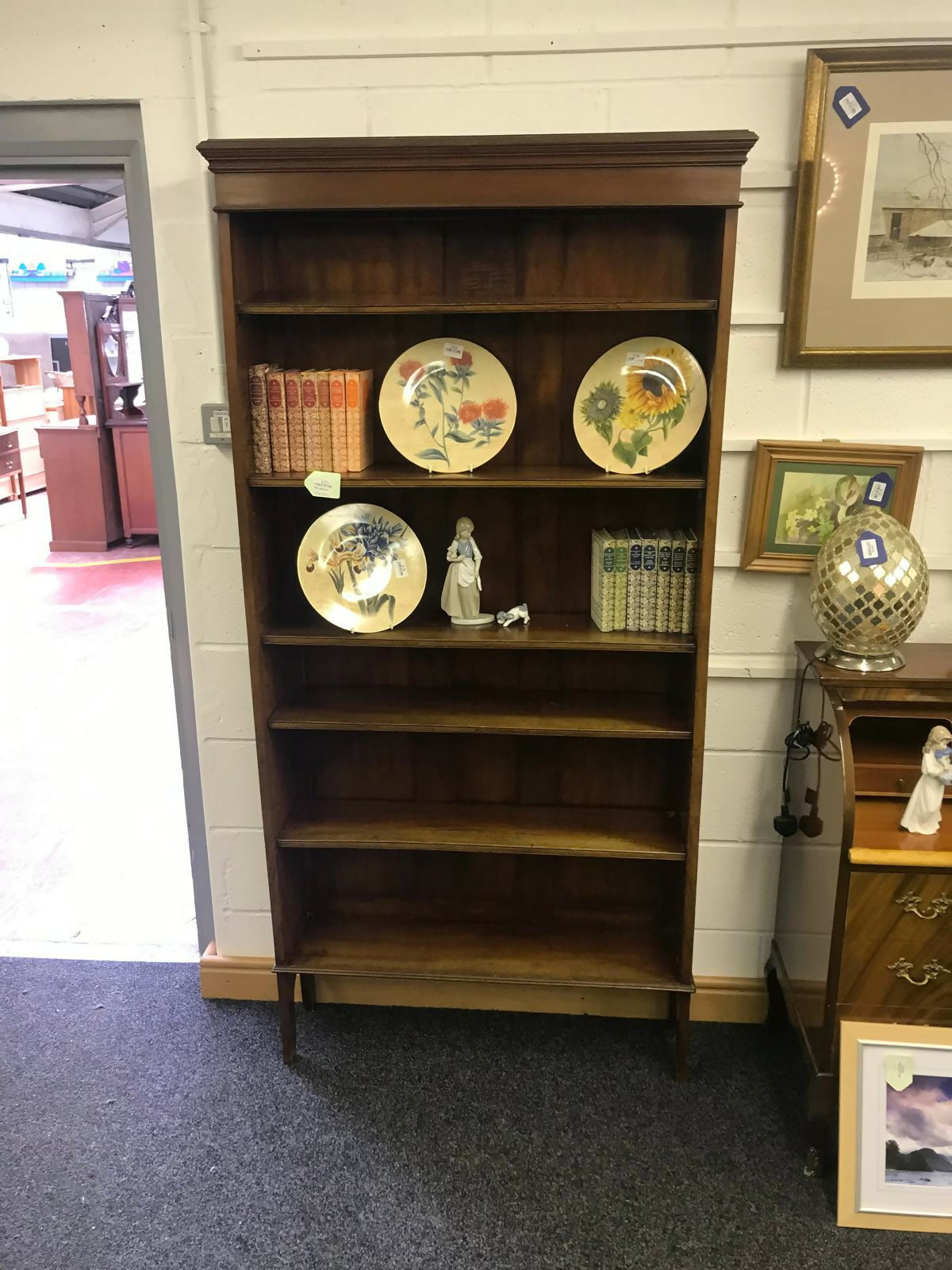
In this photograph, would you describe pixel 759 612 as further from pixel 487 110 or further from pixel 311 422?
pixel 487 110

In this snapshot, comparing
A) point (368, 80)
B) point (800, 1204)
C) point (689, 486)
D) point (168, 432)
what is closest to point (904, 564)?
point (689, 486)

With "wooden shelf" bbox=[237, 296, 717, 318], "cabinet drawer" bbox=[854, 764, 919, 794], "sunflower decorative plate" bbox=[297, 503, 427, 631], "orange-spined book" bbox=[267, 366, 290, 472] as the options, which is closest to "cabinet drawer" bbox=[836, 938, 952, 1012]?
"cabinet drawer" bbox=[854, 764, 919, 794]

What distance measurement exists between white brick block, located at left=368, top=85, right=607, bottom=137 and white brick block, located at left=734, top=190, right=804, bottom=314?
34cm

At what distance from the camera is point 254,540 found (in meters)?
1.96

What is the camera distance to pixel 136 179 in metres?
2.01

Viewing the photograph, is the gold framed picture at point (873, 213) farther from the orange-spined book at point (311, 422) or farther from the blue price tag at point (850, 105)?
the orange-spined book at point (311, 422)

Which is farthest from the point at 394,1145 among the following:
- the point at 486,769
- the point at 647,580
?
the point at 647,580

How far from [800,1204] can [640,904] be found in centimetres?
→ 69

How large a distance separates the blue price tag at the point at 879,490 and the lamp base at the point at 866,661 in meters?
0.33

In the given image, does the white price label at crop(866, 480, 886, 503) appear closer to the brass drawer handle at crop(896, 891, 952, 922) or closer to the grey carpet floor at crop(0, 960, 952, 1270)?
the brass drawer handle at crop(896, 891, 952, 922)

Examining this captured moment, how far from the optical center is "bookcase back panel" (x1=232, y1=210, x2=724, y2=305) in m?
1.93

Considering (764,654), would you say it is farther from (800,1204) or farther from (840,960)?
(800,1204)

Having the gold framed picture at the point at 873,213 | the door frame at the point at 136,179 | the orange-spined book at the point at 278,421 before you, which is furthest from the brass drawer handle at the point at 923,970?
the door frame at the point at 136,179

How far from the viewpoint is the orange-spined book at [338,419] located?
1.91 metres
